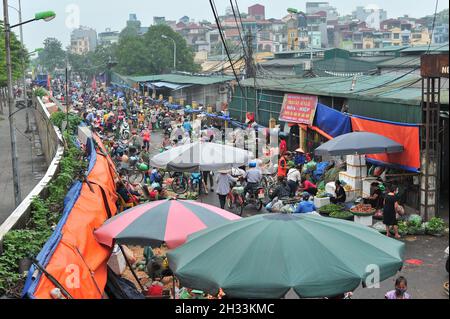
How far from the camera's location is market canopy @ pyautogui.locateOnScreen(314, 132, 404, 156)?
1517cm

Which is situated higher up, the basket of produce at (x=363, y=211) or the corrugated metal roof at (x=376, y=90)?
the corrugated metal roof at (x=376, y=90)

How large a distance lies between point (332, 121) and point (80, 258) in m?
13.0

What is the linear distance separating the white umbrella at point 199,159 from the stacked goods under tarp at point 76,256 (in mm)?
2678

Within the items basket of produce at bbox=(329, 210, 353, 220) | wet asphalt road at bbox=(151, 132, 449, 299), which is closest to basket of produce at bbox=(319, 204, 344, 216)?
basket of produce at bbox=(329, 210, 353, 220)

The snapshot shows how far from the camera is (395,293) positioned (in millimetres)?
7891

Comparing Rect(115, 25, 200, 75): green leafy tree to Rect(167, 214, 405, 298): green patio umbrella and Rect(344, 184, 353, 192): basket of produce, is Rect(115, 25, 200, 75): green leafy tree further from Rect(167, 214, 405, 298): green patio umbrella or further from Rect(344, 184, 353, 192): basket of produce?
Rect(167, 214, 405, 298): green patio umbrella

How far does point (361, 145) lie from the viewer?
15.3 m

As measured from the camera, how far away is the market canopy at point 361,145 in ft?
49.8

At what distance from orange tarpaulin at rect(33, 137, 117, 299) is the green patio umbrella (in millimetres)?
1860

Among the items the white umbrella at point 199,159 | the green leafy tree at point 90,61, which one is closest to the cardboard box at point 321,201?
the white umbrella at point 199,159

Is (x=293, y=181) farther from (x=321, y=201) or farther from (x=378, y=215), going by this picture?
(x=378, y=215)

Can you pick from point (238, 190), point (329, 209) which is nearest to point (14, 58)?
point (238, 190)

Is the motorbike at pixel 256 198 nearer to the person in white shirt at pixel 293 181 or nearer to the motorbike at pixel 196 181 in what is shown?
the person in white shirt at pixel 293 181
